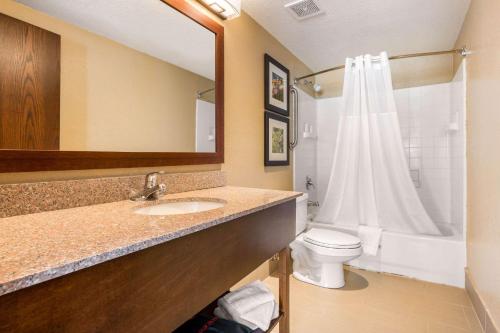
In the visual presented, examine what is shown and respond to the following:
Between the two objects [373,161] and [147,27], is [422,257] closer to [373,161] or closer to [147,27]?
[373,161]

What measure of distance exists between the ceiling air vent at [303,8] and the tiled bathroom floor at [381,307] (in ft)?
7.11

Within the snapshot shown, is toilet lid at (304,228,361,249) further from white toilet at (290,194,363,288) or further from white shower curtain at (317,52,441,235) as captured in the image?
white shower curtain at (317,52,441,235)

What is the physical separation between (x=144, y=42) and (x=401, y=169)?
6.97 ft

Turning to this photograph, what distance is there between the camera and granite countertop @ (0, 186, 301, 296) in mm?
447

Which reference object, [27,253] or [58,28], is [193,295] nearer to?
[27,253]

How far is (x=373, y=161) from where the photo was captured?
7.48ft

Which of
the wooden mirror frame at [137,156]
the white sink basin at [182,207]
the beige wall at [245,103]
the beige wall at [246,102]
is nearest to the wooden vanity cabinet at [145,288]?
the white sink basin at [182,207]

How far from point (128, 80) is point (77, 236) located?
0.79 meters

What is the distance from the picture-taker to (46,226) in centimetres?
70

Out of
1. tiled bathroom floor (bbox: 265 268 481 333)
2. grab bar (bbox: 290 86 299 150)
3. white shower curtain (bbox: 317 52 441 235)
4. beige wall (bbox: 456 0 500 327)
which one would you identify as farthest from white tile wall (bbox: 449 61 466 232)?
grab bar (bbox: 290 86 299 150)

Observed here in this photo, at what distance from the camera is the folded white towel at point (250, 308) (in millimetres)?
1160

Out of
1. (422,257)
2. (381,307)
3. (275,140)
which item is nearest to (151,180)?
(275,140)

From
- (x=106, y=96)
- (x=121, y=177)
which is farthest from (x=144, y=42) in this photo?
(x=121, y=177)

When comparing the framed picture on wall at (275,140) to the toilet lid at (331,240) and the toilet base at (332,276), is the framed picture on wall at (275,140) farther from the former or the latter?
the toilet base at (332,276)
